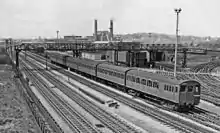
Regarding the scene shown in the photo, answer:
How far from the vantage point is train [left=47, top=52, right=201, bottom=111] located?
2720 centimetres

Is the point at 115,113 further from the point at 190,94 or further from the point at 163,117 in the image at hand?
the point at 190,94

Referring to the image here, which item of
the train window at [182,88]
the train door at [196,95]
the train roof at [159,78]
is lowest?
the train door at [196,95]


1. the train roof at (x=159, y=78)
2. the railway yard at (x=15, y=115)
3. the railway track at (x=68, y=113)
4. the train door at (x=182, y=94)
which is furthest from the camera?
the train roof at (x=159, y=78)

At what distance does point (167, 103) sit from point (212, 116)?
469cm

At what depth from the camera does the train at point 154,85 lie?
2720cm

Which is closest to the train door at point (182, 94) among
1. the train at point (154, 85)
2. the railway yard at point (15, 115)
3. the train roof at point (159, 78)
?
the train at point (154, 85)

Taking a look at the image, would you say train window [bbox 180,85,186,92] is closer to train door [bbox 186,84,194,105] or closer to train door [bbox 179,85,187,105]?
train door [bbox 179,85,187,105]

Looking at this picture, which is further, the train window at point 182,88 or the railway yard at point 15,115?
the train window at point 182,88

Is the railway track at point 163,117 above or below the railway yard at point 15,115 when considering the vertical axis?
below

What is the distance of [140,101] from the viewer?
34.2m

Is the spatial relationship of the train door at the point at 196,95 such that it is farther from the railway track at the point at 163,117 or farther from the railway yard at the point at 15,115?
the railway yard at the point at 15,115

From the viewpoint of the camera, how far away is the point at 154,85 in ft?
101

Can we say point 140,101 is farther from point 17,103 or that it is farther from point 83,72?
point 83,72

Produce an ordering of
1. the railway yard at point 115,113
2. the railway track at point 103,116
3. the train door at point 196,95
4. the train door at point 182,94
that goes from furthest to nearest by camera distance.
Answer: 1. the train door at point 196,95
2. the train door at point 182,94
3. the railway yard at point 115,113
4. the railway track at point 103,116
